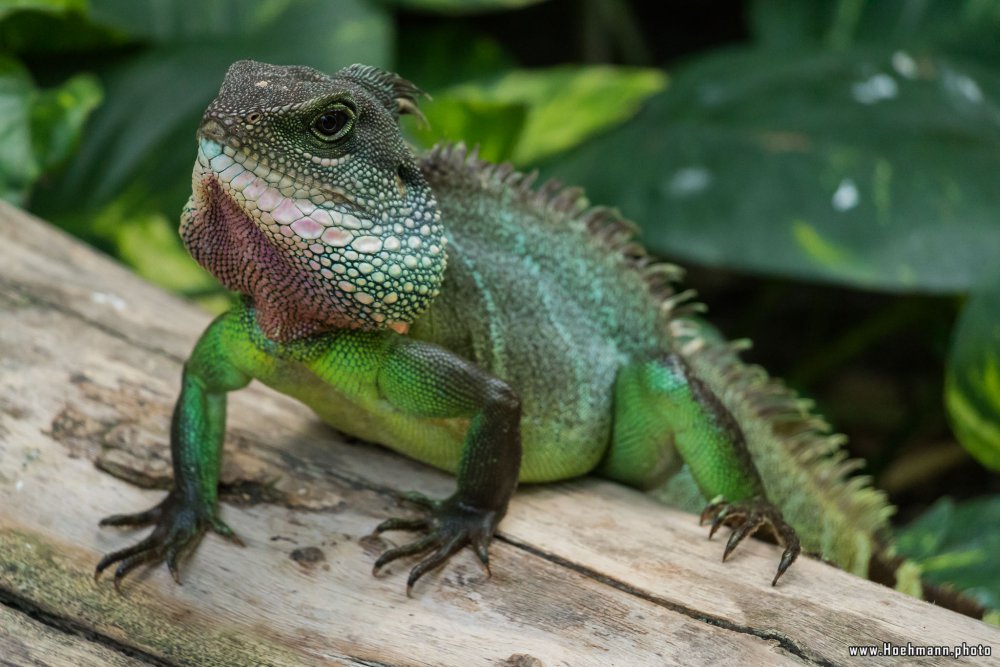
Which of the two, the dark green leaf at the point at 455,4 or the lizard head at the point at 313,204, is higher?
the dark green leaf at the point at 455,4

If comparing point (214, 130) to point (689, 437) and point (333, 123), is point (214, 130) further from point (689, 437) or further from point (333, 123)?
point (689, 437)

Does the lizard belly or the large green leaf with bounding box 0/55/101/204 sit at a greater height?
the large green leaf with bounding box 0/55/101/204

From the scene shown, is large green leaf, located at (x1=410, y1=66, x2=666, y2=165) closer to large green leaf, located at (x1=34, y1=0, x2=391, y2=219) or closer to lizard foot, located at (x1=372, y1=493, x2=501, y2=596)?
large green leaf, located at (x1=34, y1=0, x2=391, y2=219)

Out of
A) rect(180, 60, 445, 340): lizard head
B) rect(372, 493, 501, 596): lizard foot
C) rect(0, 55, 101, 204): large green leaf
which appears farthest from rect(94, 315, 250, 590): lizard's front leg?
rect(0, 55, 101, 204): large green leaf

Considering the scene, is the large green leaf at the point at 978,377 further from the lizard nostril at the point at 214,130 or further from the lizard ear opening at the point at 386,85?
the lizard nostril at the point at 214,130

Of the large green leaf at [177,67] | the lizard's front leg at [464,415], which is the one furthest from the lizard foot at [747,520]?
the large green leaf at [177,67]

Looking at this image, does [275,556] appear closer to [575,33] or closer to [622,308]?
[622,308]

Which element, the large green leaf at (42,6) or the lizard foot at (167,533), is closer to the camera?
the lizard foot at (167,533)
